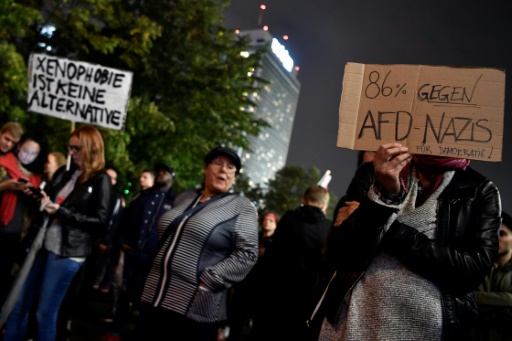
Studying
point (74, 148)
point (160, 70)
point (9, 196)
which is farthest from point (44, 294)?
point (160, 70)

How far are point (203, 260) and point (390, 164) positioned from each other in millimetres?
1901

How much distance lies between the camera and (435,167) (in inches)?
94.9

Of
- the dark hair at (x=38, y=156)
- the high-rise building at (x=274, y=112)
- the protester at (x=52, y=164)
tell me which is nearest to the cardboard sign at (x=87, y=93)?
the dark hair at (x=38, y=156)

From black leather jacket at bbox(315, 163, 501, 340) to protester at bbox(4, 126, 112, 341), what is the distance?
2898 millimetres

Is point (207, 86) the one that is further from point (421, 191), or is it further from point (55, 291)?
point (421, 191)

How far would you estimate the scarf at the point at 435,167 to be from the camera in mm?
2387

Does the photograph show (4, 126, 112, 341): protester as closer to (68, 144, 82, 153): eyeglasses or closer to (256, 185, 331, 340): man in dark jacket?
(68, 144, 82, 153): eyeglasses

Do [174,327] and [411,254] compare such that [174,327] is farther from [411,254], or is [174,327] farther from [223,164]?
[411,254]

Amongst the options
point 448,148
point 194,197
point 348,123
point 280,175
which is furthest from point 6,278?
point 280,175

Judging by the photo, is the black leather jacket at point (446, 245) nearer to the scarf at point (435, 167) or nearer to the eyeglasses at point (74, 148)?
the scarf at point (435, 167)

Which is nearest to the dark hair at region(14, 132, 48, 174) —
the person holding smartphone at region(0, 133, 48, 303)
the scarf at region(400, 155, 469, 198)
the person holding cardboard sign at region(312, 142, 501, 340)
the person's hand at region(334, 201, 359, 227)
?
the person holding smartphone at region(0, 133, 48, 303)

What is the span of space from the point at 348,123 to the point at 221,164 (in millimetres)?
1849

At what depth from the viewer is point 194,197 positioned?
413cm

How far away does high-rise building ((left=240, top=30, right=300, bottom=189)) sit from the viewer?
134m
